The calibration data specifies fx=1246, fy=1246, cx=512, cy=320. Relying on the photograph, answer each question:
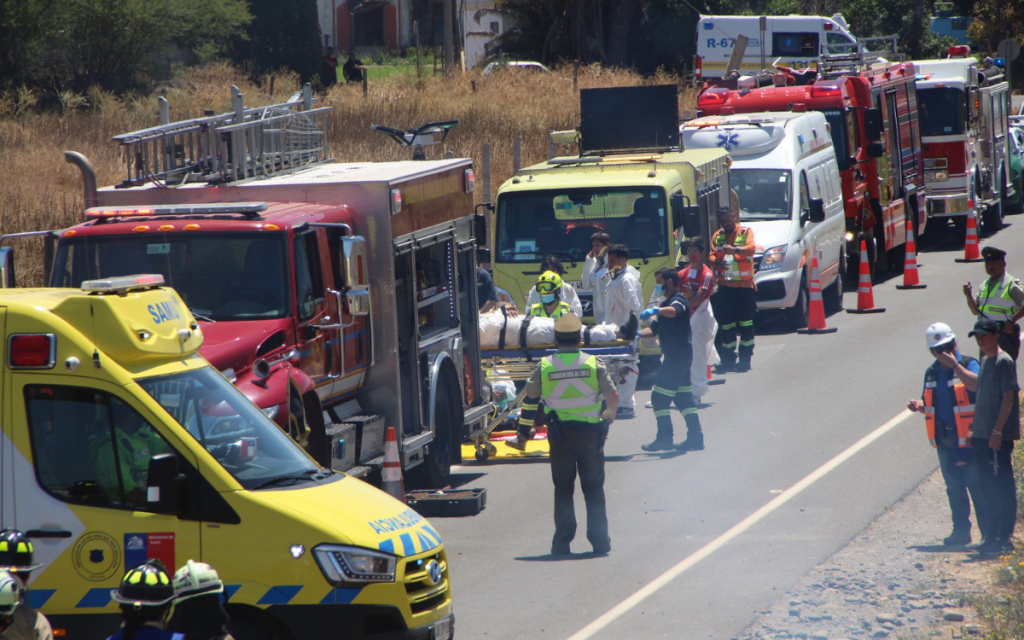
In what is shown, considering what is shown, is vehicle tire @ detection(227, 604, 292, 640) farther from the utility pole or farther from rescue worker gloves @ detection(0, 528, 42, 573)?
the utility pole

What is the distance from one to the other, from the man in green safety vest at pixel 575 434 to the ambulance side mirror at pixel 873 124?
13.4m

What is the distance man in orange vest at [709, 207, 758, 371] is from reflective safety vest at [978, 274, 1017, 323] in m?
3.37

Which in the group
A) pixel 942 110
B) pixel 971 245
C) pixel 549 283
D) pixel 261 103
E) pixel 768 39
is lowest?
pixel 971 245

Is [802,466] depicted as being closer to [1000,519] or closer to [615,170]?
[1000,519]

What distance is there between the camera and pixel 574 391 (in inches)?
333

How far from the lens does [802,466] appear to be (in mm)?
10672

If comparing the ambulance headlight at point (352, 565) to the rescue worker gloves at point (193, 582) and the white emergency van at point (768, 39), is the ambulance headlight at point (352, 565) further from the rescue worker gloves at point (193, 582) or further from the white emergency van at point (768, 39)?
the white emergency van at point (768, 39)

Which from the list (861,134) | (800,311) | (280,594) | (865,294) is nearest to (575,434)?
(280,594)

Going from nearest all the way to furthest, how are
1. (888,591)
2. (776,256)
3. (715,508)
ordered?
(888,591) → (715,508) → (776,256)

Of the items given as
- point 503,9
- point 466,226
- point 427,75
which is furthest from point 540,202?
point 503,9

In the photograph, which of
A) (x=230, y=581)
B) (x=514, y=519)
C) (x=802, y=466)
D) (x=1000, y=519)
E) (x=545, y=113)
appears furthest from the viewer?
(x=545, y=113)

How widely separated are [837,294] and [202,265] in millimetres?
13023

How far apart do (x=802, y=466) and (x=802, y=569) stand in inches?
114

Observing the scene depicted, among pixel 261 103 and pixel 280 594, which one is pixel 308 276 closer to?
pixel 280 594
